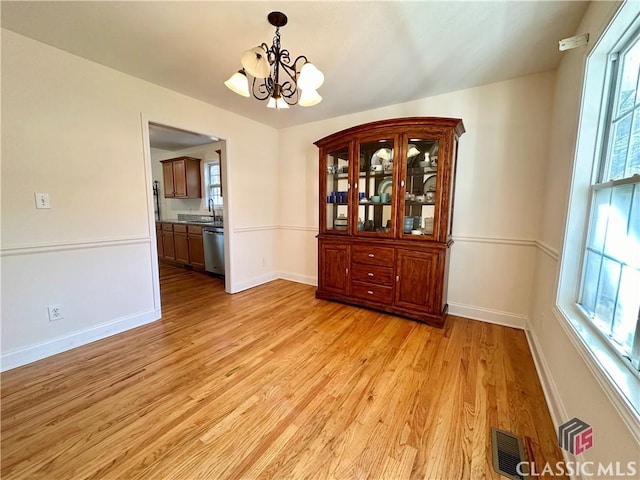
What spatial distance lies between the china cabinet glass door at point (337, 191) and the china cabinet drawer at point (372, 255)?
303 mm

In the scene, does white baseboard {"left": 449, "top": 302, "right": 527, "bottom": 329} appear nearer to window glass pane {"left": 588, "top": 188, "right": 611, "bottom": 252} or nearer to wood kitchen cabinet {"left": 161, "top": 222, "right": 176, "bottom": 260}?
window glass pane {"left": 588, "top": 188, "right": 611, "bottom": 252}

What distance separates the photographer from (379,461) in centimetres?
122

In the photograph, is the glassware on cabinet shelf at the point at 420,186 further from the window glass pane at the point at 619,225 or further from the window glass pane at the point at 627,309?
the window glass pane at the point at 627,309

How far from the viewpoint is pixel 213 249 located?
421cm

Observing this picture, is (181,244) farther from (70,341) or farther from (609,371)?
(609,371)

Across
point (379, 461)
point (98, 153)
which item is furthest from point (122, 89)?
point (379, 461)

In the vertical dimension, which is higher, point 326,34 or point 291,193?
point 326,34

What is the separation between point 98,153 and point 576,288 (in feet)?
12.5

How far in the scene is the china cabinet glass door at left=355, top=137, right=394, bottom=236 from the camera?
2.81m

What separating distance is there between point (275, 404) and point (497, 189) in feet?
9.17

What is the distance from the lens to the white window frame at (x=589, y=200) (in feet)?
3.48

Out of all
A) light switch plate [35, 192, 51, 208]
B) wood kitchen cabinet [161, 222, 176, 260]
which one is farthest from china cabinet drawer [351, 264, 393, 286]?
wood kitchen cabinet [161, 222, 176, 260]

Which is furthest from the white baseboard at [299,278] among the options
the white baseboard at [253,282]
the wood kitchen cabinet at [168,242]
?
the wood kitchen cabinet at [168,242]

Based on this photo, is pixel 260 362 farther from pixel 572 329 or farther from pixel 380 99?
pixel 380 99
